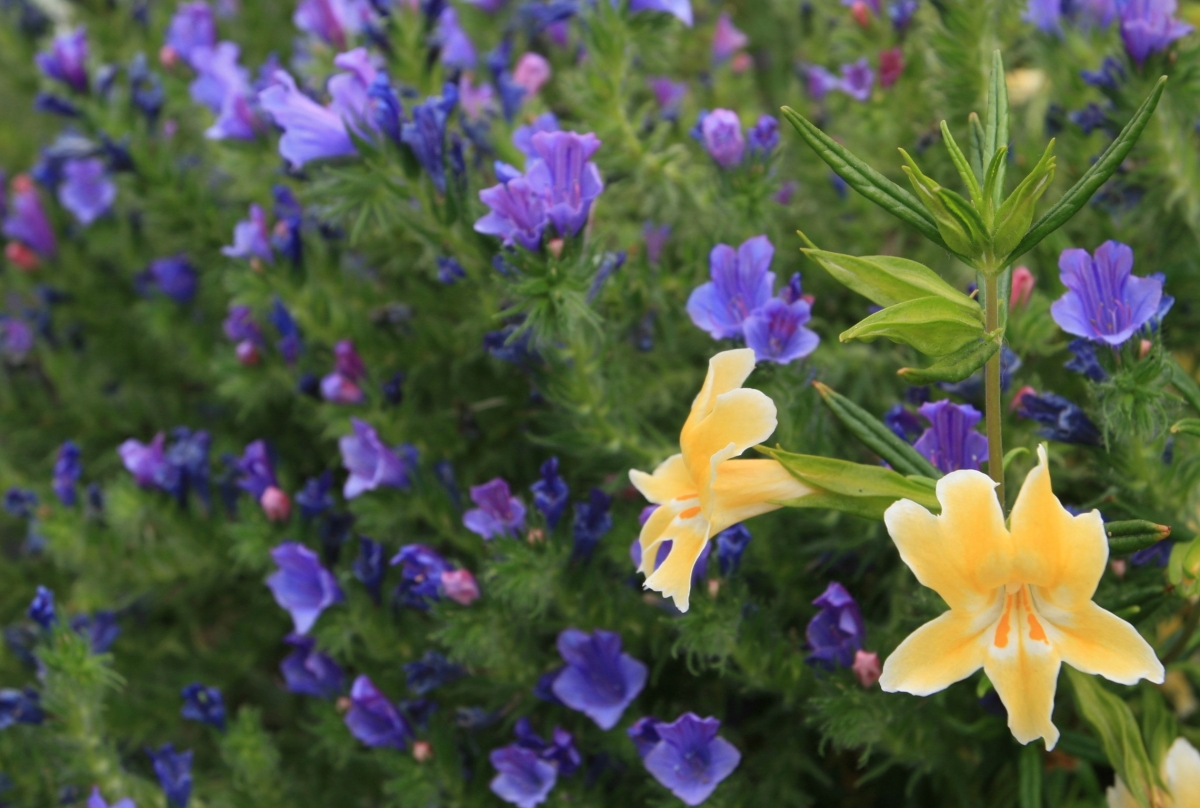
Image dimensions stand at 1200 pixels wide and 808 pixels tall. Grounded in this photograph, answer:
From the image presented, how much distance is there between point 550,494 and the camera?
1084mm

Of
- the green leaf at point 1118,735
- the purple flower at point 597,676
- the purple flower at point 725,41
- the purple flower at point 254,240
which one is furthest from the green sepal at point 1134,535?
the purple flower at point 725,41

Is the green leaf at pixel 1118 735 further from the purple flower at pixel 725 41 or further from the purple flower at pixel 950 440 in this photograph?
the purple flower at pixel 725 41

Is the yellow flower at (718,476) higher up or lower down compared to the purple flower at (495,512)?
higher up

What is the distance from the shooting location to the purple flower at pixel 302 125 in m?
1.11

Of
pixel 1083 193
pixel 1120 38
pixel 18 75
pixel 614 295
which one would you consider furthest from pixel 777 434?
pixel 18 75

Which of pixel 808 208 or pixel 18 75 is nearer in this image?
pixel 808 208

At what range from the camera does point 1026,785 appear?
0.98 metres

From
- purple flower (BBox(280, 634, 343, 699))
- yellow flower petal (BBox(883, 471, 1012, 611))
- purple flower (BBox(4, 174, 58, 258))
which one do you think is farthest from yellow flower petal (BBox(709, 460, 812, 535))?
purple flower (BBox(4, 174, 58, 258))

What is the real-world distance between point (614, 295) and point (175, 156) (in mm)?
969

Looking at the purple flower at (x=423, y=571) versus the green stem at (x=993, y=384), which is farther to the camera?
the purple flower at (x=423, y=571)

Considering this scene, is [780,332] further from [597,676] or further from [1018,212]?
[597,676]

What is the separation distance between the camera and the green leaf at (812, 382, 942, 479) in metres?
0.82

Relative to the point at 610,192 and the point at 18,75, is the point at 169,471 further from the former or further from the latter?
the point at 18,75

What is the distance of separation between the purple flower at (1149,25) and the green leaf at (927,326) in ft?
1.98
